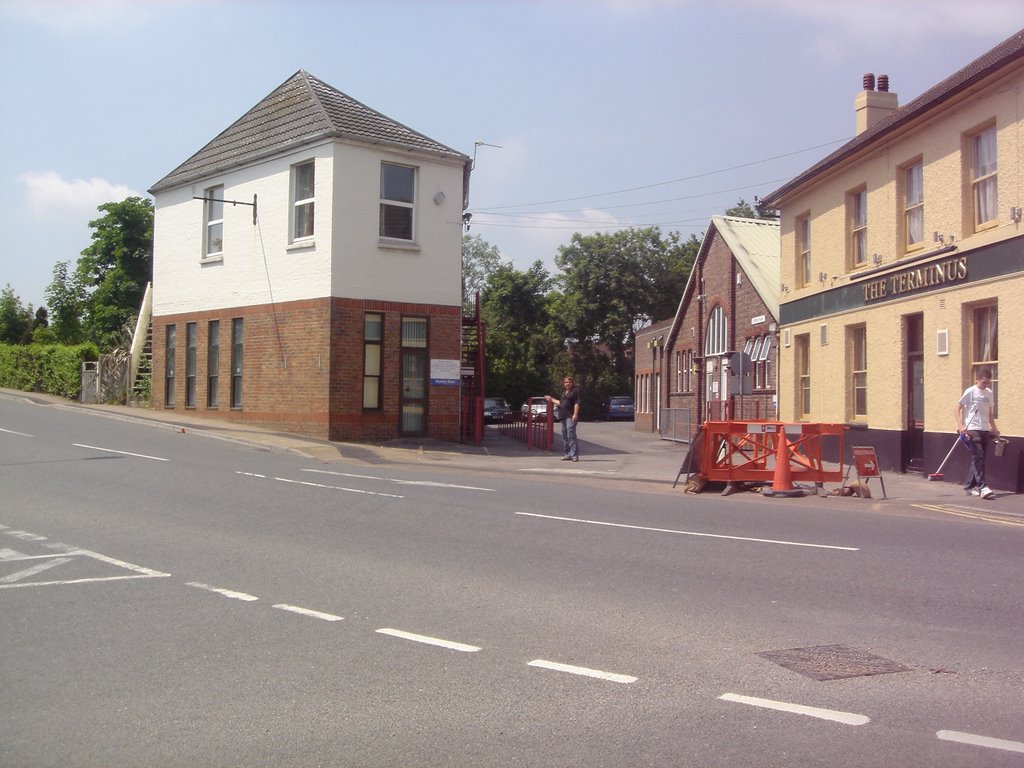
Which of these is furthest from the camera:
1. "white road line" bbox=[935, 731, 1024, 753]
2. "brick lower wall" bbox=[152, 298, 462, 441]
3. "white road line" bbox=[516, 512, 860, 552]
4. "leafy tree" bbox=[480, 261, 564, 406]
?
"leafy tree" bbox=[480, 261, 564, 406]

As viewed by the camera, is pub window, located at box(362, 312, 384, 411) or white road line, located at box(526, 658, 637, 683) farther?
pub window, located at box(362, 312, 384, 411)

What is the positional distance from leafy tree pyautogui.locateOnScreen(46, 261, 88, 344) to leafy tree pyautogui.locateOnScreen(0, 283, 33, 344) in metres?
2.70

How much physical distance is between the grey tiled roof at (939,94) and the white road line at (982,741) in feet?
43.9

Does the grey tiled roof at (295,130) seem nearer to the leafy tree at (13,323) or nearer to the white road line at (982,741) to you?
the white road line at (982,741)

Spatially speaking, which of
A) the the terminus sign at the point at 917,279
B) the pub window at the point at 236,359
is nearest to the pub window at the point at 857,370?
the the terminus sign at the point at 917,279

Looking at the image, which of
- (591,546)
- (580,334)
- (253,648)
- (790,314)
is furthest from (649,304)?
(253,648)

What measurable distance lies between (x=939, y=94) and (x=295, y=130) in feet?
47.3

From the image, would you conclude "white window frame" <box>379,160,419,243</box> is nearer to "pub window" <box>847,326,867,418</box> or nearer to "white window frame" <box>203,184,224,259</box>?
"white window frame" <box>203,184,224,259</box>

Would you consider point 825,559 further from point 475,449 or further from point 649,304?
point 649,304

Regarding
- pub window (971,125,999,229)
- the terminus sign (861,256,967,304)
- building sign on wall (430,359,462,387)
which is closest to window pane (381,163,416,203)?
building sign on wall (430,359,462,387)

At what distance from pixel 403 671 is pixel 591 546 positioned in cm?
437

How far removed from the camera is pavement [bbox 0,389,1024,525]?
1448cm

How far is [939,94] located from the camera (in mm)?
17359

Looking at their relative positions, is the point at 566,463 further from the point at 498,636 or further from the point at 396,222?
the point at 498,636
